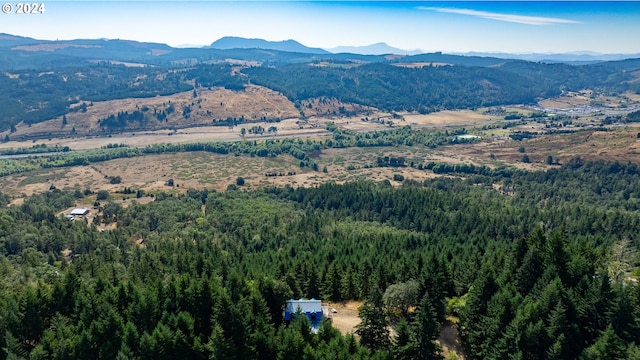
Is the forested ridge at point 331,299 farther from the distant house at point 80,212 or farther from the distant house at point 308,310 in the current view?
the distant house at point 80,212

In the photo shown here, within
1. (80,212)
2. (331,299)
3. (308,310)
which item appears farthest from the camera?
(80,212)

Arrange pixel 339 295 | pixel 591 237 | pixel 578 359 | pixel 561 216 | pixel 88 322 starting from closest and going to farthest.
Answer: pixel 578 359 → pixel 88 322 → pixel 339 295 → pixel 591 237 → pixel 561 216

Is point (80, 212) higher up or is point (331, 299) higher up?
point (331, 299)

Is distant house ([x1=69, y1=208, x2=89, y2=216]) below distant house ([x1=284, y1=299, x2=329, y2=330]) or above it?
below

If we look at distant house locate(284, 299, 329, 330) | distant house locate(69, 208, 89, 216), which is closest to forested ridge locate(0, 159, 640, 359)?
distant house locate(284, 299, 329, 330)

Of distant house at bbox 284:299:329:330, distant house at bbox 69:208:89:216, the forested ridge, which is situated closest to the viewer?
the forested ridge

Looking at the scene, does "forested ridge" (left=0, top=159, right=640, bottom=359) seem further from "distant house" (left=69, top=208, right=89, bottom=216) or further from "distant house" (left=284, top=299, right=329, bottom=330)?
"distant house" (left=69, top=208, right=89, bottom=216)

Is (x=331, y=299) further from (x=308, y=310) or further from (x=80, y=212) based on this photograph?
(x=80, y=212)

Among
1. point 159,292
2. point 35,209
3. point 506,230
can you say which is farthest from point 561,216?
point 35,209

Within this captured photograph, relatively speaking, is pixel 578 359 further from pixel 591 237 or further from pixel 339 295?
pixel 591 237

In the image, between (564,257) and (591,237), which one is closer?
(564,257)

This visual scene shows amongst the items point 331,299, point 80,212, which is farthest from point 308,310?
point 80,212
